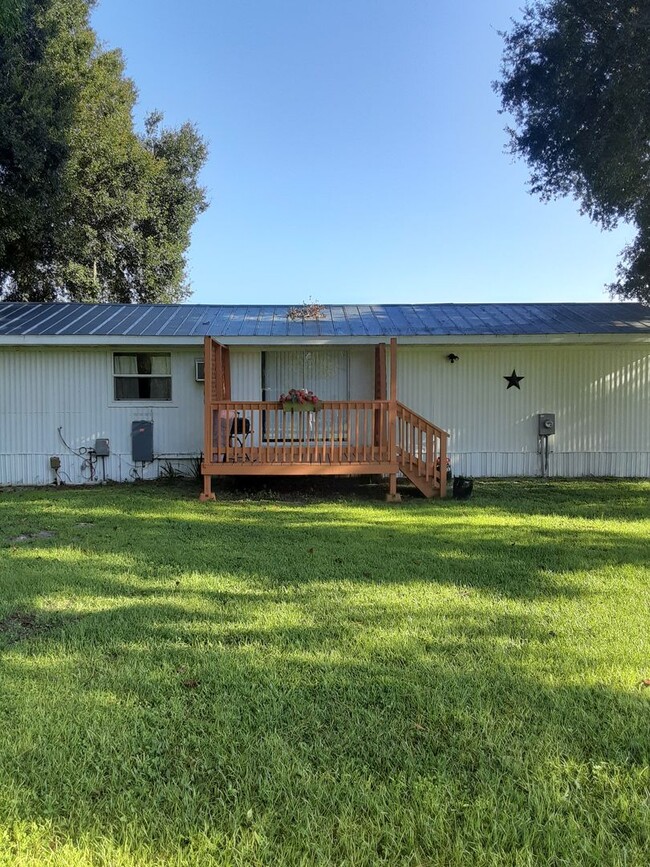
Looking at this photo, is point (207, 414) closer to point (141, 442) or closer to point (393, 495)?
point (141, 442)

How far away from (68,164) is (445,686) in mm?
15080

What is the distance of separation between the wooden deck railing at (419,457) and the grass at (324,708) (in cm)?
303

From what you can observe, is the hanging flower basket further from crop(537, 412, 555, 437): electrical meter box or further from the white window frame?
crop(537, 412, 555, 437): electrical meter box

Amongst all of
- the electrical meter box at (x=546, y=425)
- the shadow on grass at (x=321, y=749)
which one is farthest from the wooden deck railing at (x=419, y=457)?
the shadow on grass at (x=321, y=749)

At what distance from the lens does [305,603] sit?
3453 millimetres

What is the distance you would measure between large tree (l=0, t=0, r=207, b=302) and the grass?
11843 mm

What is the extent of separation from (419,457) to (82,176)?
47.4 ft

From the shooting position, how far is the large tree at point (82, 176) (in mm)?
12414

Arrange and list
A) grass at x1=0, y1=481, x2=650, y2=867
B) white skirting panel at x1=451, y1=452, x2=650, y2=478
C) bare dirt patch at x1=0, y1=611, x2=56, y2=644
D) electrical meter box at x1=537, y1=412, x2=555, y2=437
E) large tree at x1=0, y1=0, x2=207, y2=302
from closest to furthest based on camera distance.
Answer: grass at x1=0, y1=481, x2=650, y2=867, bare dirt patch at x1=0, y1=611, x2=56, y2=644, electrical meter box at x1=537, y1=412, x2=555, y2=437, white skirting panel at x1=451, y1=452, x2=650, y2=478, large tree at x1=0, y1=0, x2=207, y2=302

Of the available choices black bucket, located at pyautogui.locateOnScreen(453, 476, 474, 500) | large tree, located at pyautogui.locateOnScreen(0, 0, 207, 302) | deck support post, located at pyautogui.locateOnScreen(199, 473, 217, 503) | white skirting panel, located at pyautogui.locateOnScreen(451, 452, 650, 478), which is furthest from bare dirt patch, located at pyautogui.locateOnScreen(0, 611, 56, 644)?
large tree, located at pyautogui.locateOnScreen(0, 0, 207, 302)

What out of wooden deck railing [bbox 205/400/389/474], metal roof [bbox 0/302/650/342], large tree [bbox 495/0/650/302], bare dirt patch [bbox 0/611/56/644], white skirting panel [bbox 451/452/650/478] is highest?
large tree [bbox 495/0/650/302]

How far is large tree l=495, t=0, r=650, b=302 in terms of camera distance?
24.6 feet

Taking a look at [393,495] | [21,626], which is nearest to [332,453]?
[393,495]

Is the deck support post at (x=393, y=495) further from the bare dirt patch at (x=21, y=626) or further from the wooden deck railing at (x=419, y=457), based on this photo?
the bare dirt patch at (x=21, y=626)
